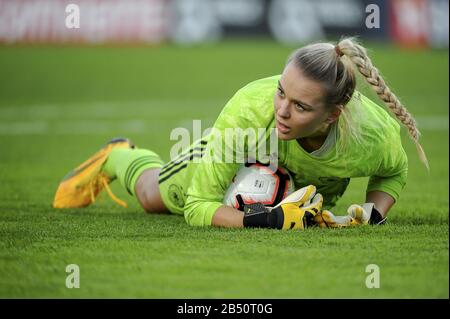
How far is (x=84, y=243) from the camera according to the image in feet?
17.9

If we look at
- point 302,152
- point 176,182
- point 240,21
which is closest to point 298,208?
point 302,152

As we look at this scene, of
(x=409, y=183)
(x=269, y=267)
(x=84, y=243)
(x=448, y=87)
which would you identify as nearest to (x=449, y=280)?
(x=269, y=267)

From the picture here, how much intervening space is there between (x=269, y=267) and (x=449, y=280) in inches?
36.8

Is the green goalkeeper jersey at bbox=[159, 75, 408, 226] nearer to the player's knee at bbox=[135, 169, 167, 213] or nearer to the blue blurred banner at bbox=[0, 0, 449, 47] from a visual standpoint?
the player's knee at bbox=[135, 169, 167, 213]

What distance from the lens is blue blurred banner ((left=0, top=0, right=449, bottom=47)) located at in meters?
25.8

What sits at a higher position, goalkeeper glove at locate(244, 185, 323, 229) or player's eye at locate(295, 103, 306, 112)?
player's eye at locate(295, 103, 306, 112)

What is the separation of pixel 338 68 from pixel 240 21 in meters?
22.4

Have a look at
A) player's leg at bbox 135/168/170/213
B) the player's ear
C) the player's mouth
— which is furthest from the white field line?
the player's mouth

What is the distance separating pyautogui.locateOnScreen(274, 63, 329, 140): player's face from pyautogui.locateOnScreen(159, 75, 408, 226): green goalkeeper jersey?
20cm

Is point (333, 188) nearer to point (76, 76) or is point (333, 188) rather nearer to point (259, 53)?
point (76, 76)

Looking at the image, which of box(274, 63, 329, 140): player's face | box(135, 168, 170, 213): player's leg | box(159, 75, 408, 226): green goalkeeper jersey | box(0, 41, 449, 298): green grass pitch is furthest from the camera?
box(135, 168, 170, 213): player's leg

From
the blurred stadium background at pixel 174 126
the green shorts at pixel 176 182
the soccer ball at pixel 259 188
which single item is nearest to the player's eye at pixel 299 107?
the blurred stadium background at pixel 174 126

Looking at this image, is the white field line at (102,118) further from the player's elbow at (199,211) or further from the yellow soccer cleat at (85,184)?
the player's elbow at (199,211)

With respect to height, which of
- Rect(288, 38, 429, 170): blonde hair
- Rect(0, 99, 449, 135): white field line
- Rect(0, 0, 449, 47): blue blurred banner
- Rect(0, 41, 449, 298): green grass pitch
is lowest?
Rect(0, 41, 449, 298): green grass pitch
